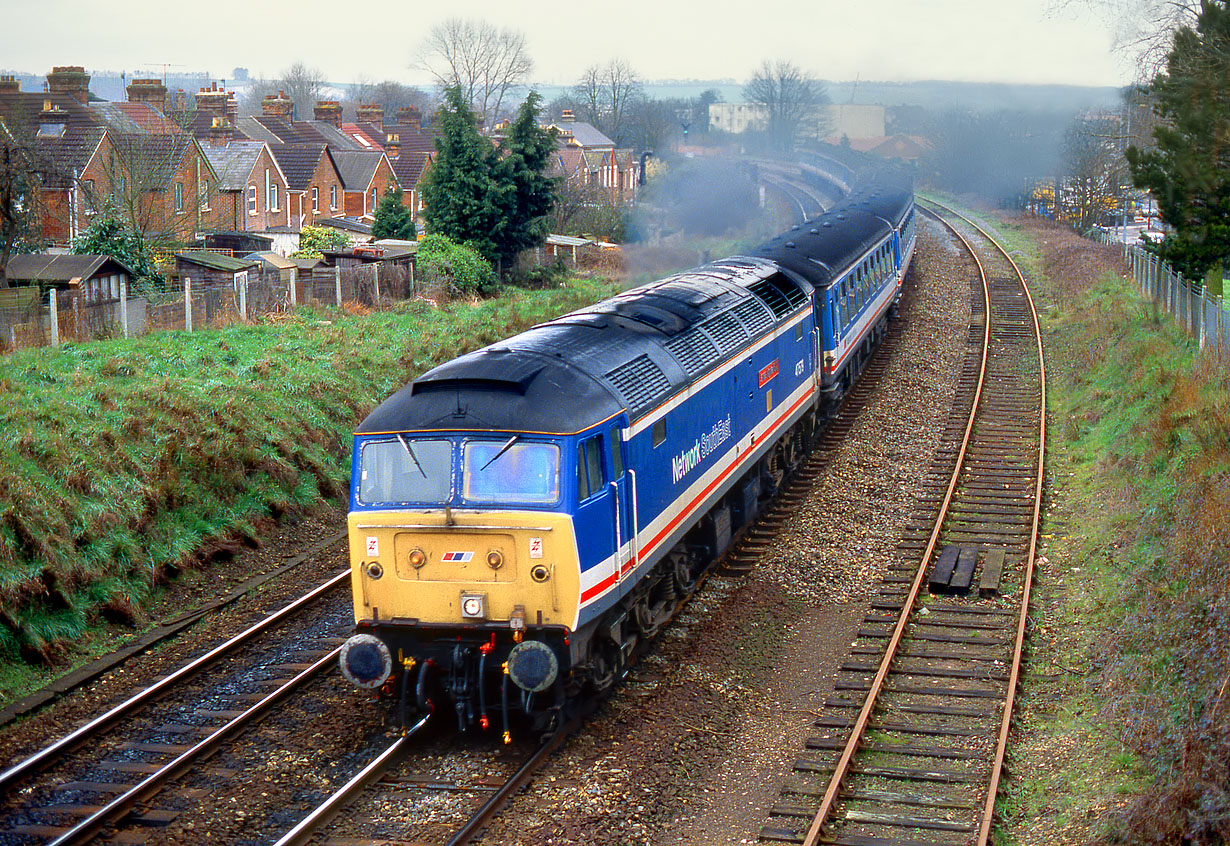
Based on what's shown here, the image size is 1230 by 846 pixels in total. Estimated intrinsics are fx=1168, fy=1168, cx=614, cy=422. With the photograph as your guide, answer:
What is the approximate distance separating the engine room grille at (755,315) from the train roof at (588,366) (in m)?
0.03

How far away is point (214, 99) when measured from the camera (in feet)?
188

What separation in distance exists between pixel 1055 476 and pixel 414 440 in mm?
12848

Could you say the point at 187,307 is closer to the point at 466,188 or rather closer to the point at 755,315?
the point at 755,315

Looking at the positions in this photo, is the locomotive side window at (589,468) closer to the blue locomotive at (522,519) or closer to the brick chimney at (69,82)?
the blue locomotive at (522,519)

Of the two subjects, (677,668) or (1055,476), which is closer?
(677,668)

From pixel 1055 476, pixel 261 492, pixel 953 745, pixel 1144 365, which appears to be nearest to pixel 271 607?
pixel 261 492

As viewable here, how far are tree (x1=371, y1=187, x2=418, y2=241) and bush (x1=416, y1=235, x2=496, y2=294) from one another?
1023 centimetres

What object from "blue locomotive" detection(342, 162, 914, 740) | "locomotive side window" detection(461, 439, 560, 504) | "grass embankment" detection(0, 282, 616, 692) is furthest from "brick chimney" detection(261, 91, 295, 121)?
"locomotive side window" detection(461, 439, 560, 504)

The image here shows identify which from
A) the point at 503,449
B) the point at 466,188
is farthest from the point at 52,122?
the point at 503,449

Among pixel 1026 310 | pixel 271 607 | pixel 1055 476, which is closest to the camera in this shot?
pixel 271 607

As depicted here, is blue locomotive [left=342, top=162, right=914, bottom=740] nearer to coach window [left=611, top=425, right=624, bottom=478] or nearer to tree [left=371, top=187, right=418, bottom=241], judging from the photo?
coach window [left=611, top=425, right=624, bottom=478]

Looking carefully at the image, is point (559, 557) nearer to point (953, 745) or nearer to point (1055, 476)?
point (953, 745)

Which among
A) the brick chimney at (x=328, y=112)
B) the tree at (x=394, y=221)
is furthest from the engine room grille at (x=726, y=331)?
the brick chimney at (x=328, y=112)

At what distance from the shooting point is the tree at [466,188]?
3650 cm
